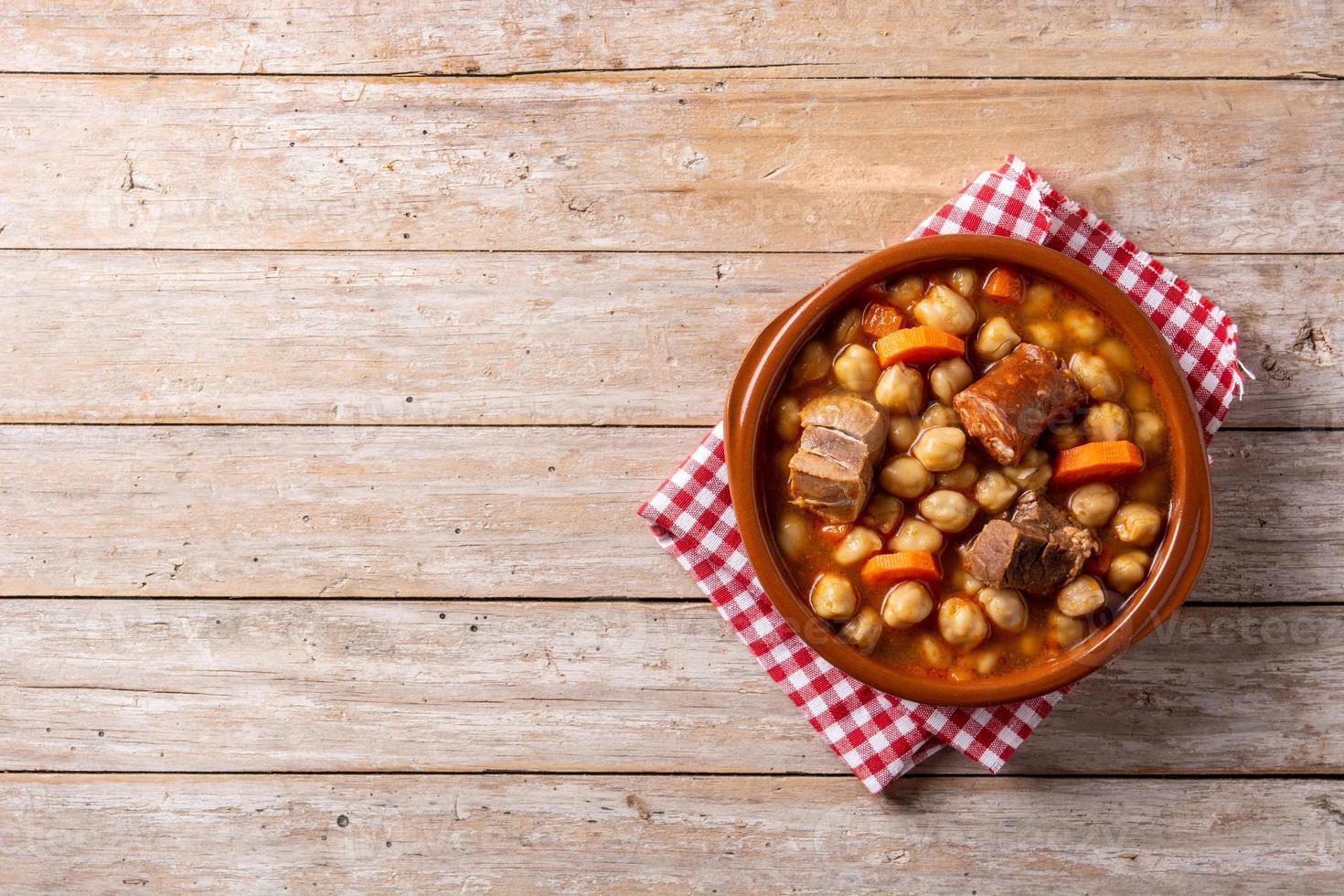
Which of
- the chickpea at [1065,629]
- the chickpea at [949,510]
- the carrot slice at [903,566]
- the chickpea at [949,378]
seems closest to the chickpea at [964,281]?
the chickpea at [949,378]

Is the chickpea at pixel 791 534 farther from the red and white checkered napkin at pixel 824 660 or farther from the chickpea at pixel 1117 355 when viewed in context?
the chickpea at pixel 1117 355

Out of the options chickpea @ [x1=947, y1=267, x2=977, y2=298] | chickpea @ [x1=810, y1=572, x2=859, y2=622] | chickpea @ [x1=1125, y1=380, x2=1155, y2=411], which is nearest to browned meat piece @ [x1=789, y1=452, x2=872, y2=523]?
chickpea @ [x1=810, y1=572, x2=859, y2=622]

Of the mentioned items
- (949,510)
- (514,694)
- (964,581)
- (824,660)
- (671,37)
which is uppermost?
(671,37)

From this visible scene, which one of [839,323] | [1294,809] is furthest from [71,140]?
[1294,809]

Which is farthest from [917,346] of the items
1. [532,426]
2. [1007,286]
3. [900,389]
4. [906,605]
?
[532,426]

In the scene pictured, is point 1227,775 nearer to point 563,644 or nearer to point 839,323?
point 839,323

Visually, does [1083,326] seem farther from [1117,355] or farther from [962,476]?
[962,476]

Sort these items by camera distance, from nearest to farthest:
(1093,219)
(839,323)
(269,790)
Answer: (839,323) < (1093,219) < (269,790)
